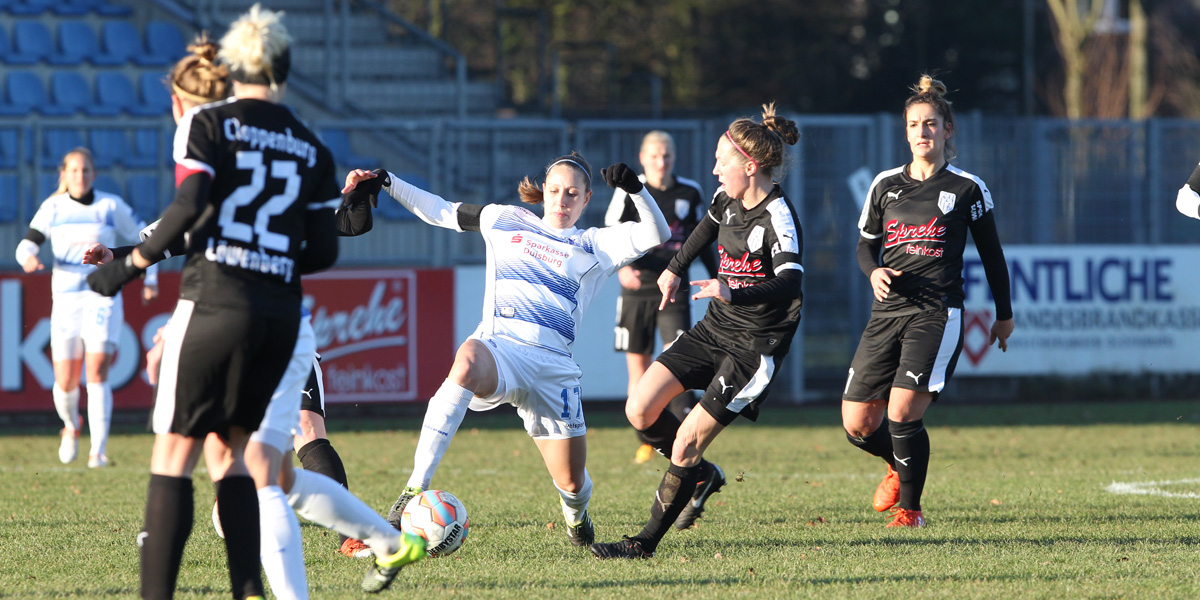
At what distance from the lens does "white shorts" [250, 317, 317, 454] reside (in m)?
3.91

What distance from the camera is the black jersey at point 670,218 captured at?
9.05 m

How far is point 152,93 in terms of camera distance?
16812 mm

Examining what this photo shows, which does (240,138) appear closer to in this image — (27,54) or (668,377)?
(668,377)

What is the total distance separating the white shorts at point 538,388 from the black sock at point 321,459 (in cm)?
64

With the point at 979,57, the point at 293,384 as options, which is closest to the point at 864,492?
the point at 293,384

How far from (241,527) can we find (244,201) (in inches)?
38.9

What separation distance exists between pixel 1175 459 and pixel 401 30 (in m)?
13.8

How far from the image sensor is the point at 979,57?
3228cm

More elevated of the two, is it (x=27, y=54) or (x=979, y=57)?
(x=979, y=57)

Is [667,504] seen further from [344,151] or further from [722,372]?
[344,151]

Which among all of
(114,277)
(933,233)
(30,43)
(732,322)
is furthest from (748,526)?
(30,43)

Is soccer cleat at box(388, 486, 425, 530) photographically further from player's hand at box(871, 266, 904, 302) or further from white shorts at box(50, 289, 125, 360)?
white shorts at box(50, 289, 125, 360)

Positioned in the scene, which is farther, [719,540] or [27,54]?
[27,54]

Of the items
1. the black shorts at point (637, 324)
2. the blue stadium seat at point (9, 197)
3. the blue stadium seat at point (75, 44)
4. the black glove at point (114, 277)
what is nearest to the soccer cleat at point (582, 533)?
the black glove at point (114, 277)
